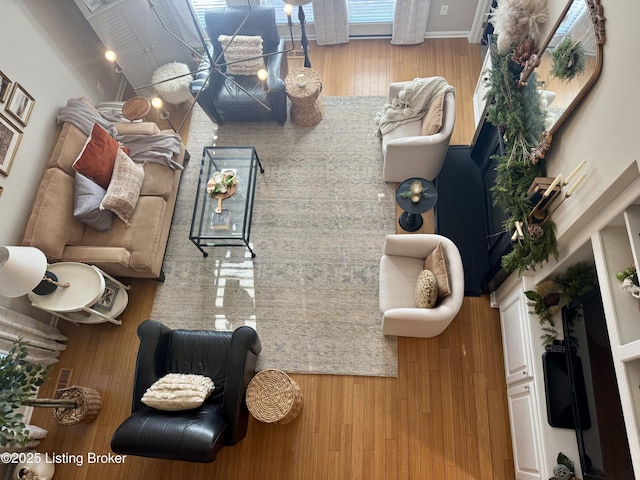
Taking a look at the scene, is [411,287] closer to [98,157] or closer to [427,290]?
[427,290]

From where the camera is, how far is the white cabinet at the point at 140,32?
164 inches

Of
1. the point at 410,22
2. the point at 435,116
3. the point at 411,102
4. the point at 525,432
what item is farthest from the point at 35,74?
the point at 525,432

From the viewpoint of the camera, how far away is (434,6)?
4508 millimetres

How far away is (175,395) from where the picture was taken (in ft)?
8.38

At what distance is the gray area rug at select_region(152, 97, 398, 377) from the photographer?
3365 mm

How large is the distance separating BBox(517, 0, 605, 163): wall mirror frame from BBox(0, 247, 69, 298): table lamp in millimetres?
3471

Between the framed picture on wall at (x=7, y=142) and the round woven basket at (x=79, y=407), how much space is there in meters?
1.88

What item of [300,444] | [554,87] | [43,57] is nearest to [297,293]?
[300,444]

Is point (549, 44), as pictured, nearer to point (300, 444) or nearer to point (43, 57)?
point (300, 444)

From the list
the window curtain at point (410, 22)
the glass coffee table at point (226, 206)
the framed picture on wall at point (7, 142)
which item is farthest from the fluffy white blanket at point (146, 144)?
the window curtain at point (410, 22)

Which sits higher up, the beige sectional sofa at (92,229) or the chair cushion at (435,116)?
the chair cushion at (435,116)

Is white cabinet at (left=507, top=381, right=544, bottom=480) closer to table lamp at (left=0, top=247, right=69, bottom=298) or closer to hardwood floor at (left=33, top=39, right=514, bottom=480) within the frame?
hardwood floor at (left=33, top=39, right=514, bottom=480)

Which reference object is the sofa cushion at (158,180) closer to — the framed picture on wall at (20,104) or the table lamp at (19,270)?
the framed picture on wall at (20,104)

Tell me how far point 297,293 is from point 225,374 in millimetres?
993
